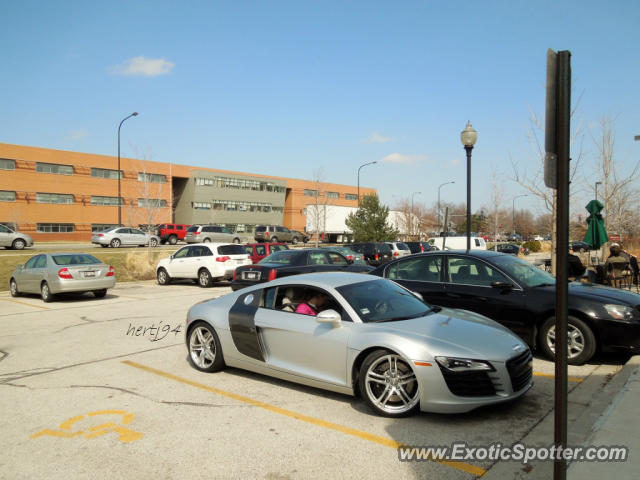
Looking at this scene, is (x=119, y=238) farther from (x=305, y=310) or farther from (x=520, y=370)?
(x=520, y=370)

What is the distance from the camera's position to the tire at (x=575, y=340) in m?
6.35

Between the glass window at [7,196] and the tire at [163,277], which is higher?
the glass window at [7,196]

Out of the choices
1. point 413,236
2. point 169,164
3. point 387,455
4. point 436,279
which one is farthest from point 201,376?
point 169,164

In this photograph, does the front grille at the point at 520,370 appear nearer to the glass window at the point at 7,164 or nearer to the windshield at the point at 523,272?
the windshield at the point at 523,272

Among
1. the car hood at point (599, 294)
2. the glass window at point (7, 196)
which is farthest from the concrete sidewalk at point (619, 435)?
the glass window at point (7, 196)

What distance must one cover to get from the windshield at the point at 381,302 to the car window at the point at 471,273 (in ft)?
5.75

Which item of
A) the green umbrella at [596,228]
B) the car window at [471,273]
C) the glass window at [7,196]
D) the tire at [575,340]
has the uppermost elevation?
the glass window at [7,196]

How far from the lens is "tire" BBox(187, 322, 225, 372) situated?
6.35 m

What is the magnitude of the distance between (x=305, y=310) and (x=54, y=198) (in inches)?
2352

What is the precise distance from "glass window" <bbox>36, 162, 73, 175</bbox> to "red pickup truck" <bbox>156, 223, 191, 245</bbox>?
1961 centimetres

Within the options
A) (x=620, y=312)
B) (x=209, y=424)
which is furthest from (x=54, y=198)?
(x=620, y=312)

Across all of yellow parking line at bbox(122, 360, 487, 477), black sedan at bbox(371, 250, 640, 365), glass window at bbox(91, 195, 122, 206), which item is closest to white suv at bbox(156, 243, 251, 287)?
black sedan at bbox(371, 250, 640, 365)

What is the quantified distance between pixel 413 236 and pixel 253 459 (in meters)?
59.3

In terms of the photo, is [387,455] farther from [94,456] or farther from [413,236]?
[413,236]
